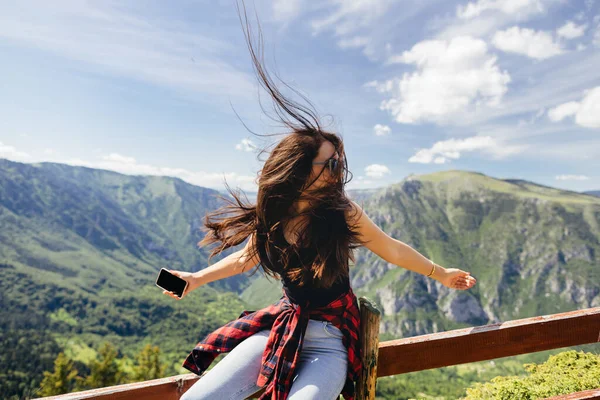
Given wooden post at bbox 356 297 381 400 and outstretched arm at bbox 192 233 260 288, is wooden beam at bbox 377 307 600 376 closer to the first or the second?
wooden post at bbox 356 297 381 400

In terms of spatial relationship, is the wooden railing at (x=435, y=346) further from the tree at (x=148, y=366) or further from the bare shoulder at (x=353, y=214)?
the tree at (x=148, y=366)

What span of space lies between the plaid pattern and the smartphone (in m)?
0.48

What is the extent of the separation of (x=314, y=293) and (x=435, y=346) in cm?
104

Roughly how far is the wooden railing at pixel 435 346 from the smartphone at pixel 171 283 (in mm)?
667

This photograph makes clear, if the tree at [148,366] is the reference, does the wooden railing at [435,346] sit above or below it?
above

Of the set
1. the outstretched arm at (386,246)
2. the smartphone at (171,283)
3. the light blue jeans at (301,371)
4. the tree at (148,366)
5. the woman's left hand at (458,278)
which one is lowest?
the tree at (148,366)

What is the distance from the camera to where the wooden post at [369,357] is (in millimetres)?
2768

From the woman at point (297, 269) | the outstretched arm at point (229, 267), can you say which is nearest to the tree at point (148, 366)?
the outstretched arm at point (229, 267)

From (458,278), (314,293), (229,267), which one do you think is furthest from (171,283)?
(458,278)

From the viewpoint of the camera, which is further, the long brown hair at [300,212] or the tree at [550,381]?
the tree at [550,381]

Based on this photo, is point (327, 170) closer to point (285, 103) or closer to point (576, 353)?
point (285, 103)

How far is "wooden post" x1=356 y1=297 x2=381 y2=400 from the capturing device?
2768 mm

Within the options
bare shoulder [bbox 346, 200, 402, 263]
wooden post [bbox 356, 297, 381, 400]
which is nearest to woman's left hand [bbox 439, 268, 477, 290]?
bare shoulder [bbox 346, 200, 402, 263]

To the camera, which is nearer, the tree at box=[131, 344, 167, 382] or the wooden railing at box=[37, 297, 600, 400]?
the wooden railing at box=[37, 297, 600, 400]
